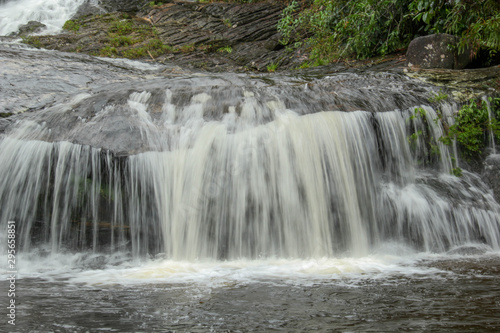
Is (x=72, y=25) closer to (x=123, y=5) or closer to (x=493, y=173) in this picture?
(x=123, y=5)

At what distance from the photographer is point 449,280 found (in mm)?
3643

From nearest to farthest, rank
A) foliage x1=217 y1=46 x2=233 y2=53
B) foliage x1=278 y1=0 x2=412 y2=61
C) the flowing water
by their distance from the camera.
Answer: the flowing water
foliage x1=278 y1=0 x2=412 y2=61
foliage x1=217 y1=46 x2=233 y2=53

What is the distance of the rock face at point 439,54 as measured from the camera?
24.5 feet

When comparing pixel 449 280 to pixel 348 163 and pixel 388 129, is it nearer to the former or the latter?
pixel 348 163

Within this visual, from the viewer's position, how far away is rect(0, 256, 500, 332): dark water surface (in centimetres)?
258

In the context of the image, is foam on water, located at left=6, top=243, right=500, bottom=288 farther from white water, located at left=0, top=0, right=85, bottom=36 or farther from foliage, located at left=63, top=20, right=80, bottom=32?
white water, located at left=0, top=0, right=85, bottom=36

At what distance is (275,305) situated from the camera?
121 inches

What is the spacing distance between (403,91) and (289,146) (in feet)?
7.45

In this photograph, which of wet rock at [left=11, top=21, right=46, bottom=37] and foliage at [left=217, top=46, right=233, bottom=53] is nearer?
foliage at [left=217, top=46, right=233, bottom=53]

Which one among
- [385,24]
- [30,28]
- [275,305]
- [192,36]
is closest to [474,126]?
[385,24]

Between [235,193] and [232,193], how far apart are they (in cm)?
4

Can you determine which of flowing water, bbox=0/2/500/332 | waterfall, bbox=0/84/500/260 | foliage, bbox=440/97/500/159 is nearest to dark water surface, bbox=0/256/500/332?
flowing water, bbox=0/2/500/332

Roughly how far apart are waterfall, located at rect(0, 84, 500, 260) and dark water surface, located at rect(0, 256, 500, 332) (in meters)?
1.19

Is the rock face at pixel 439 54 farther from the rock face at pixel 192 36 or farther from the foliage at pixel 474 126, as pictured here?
the rock face at pixel 192 36
